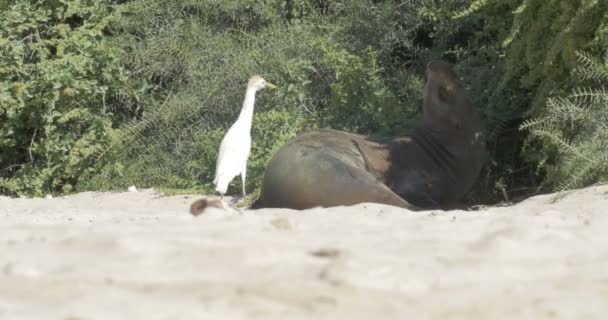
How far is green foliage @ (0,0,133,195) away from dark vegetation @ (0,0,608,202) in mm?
19

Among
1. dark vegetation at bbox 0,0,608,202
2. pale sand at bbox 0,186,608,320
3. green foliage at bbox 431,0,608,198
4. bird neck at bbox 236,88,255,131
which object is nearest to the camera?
pale sand at bbox 0,186,608,320

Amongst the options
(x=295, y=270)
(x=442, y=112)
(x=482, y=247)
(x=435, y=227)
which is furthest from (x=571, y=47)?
(x=295, y=270)

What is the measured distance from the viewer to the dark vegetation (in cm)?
1021

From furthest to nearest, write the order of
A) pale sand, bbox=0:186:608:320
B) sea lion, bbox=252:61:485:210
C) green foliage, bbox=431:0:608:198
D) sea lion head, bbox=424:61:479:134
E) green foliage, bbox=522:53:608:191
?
sea lion head, bbox=424:61:479:134
green foliage, bbox=431:0:608:198
sea lion, bbox=252:61:485:210
green foliage, bbox=522:53:608:191
pale sand, bbox=0:186:608:320

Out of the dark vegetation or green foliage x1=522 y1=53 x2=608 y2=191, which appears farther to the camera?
the dark vegetation

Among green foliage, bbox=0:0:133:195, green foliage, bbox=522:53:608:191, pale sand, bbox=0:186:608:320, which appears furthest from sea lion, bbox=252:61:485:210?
green foliage, bbox=0:0:133:195

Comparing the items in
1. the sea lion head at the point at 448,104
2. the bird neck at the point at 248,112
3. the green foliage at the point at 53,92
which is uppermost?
the sea lion head at the point at 448,104

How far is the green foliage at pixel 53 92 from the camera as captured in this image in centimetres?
1172

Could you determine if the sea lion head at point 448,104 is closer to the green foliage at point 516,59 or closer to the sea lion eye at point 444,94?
the sea lion eye at point 444,94

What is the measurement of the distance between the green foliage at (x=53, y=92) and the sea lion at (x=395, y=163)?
141 inches

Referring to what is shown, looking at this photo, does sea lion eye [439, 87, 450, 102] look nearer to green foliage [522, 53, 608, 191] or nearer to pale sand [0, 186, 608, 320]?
green foliage [522, 53, 608, 191]

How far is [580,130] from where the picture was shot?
8.58m

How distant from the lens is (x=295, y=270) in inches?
185

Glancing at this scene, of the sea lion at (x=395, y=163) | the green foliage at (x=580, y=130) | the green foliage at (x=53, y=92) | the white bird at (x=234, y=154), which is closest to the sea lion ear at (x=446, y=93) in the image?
the sea lion at (x=395, y=163)
